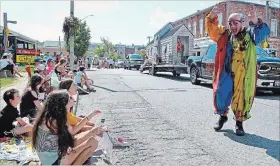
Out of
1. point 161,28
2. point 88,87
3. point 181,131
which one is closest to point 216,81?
point 181,131

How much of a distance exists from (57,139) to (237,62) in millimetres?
3725

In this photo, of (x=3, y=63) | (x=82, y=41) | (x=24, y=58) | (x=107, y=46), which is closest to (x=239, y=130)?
Answer: (x=24, y=58)

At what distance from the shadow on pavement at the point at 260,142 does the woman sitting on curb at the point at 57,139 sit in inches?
111

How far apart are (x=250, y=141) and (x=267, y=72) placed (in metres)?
6.74

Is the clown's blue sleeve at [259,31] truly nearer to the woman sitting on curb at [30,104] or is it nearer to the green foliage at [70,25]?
the woman sitting on curb at [30,104]

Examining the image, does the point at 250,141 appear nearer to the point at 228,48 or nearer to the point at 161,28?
the point at 228,48

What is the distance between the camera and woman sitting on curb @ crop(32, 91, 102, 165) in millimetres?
3379

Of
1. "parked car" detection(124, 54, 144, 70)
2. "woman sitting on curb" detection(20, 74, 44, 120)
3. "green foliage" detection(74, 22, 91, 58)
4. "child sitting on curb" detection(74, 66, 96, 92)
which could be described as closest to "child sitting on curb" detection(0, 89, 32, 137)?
"woman sitting on curb" detection(20, 74, 44, 120)

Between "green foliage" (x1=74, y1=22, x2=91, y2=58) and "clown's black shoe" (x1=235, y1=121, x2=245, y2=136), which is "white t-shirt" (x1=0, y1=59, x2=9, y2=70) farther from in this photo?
"green foliage" (x1=74, y1=22, x2=91, y2=58)

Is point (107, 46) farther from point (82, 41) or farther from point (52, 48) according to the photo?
point (82, 41)

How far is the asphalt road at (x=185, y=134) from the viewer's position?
4.71 metres

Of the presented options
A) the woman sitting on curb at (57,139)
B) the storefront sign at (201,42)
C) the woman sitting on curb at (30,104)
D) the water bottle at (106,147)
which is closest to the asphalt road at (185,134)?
the water bottle at (106,147)

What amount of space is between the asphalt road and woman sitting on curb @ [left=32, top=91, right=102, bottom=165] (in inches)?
39.2

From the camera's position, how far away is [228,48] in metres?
6.11
